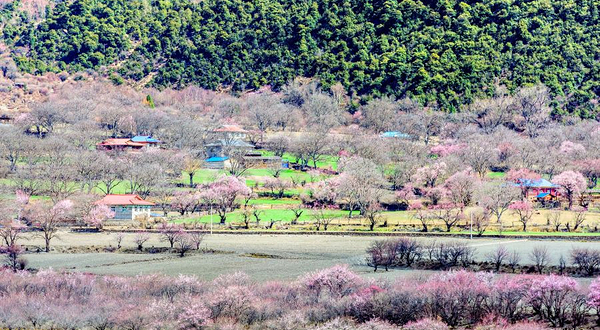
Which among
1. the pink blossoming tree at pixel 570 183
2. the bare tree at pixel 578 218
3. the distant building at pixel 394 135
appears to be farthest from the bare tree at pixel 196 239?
the distant building at pixel 394 135

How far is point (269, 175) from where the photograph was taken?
274 ft

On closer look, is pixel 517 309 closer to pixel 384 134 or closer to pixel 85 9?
pixel 384 134

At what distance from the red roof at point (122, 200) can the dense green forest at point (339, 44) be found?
5208cm

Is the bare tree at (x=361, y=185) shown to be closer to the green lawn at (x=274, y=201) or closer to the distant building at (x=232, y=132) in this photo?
the green lawn at (x=274, y=201)

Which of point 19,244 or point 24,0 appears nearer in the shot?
point 19,244

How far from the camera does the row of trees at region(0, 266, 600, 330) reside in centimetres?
3431

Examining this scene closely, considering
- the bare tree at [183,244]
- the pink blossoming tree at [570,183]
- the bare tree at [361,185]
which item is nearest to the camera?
Answer: the bare tree at [183,244]

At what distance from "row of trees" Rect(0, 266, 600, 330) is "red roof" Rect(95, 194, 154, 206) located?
31264 millimetres

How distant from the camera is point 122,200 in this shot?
70312 millimetres

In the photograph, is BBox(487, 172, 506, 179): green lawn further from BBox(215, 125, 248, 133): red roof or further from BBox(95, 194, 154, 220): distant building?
BBox(95, 194, 154, 220): distant building

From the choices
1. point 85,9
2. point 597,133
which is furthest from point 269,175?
point 85,9

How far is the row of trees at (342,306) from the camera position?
34312 millimetres

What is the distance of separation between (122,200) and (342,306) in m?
38.0

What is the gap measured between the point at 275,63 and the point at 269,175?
57.9 meters
